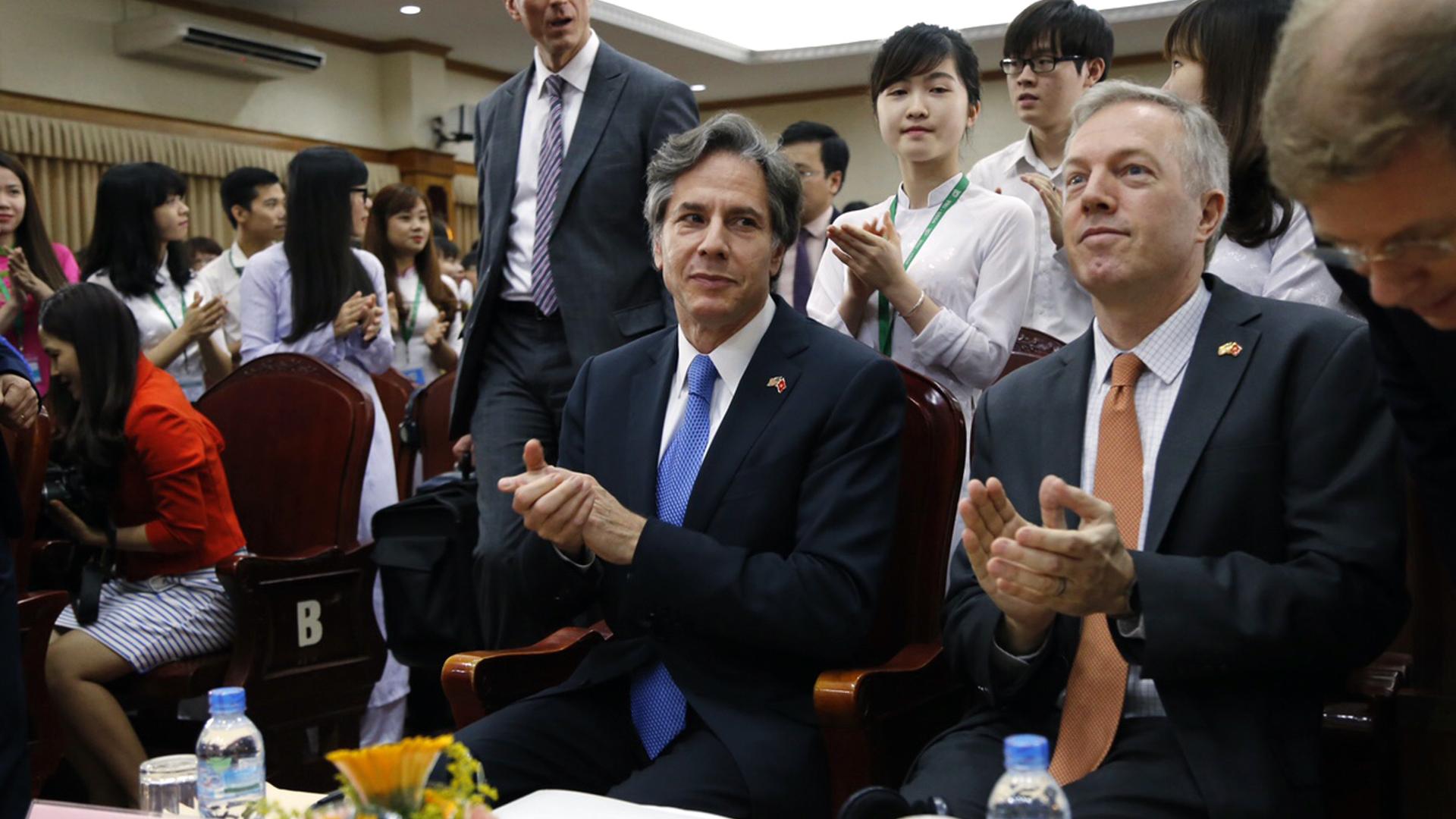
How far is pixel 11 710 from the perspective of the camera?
7.09ft

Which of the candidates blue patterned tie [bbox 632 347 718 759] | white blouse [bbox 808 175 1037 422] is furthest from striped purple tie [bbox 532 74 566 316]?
blue patterned tie [bbox 632 347 718 759]

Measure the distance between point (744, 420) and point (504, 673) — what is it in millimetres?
548

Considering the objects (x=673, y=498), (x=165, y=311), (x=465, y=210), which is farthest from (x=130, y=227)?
(x=465, y=210)

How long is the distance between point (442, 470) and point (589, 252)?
4.65ft

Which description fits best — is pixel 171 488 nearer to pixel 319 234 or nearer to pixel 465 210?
pixel 319 234

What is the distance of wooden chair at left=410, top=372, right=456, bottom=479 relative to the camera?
404 cm

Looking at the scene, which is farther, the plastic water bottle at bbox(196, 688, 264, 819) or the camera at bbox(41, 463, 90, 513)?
the camera at bbox(41, 463, 90, 513)

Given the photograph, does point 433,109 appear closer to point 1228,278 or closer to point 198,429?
point 198,429

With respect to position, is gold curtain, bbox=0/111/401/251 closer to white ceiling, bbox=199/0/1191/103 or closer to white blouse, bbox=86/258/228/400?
white ceiling, bbox=199/0/1191/103

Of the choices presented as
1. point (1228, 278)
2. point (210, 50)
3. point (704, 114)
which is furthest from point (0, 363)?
point (704, 114)

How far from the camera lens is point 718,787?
1.89 metres

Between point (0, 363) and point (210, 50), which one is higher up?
point (210, 50)

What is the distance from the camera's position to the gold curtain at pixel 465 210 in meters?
11.8

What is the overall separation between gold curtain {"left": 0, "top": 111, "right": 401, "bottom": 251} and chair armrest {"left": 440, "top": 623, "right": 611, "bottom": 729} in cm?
748
